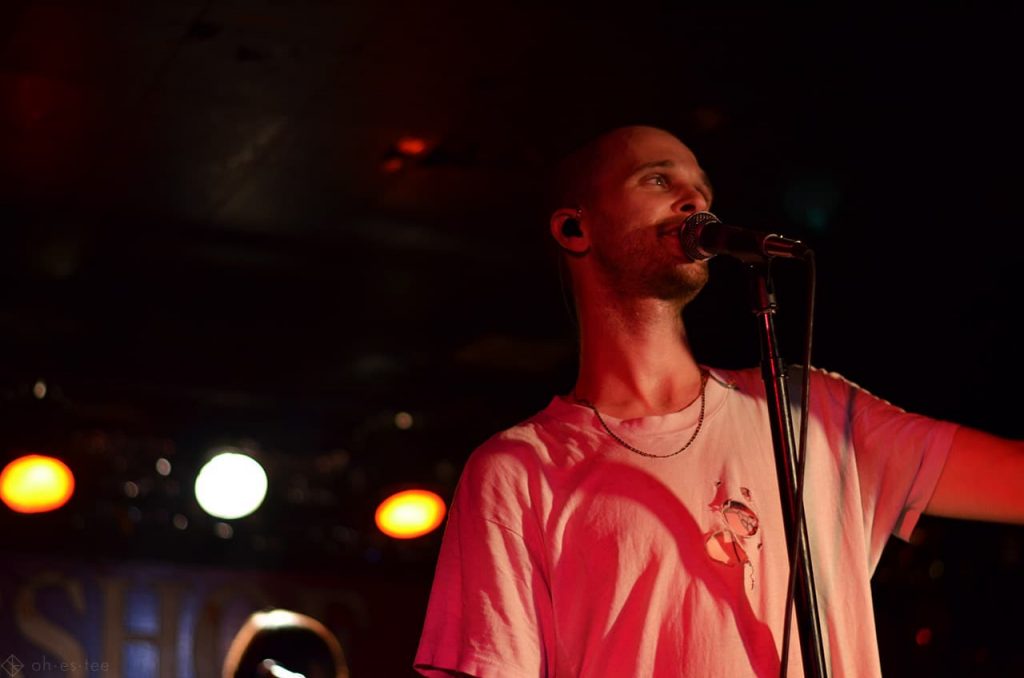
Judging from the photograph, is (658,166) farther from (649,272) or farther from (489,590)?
(489,590)

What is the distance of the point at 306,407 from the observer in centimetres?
714

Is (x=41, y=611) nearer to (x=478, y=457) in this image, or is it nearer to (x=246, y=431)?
(x=246, y=431)

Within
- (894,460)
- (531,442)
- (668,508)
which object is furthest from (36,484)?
(894,460)

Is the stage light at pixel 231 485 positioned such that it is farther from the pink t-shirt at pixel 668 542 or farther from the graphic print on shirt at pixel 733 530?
the graphic print on shirt at pixel 733 530

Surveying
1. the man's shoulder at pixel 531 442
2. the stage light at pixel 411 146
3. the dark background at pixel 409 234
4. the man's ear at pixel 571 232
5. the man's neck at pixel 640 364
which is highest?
the stage light at pixel 411 146

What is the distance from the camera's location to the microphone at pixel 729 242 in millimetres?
2146

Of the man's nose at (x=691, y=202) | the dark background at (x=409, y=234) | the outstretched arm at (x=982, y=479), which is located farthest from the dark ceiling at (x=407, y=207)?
the outstretched arm at (x=982, y=479)

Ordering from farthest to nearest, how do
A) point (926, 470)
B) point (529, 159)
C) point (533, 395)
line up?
point (533, 395)
point (529, 159)
point (926, 470)

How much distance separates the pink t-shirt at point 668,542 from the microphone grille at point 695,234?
296 millimetres

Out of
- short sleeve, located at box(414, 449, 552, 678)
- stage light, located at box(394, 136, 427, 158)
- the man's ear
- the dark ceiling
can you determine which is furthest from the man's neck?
stage light, located at box(394, 136, 427, 158)

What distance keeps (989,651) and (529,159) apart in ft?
10.3

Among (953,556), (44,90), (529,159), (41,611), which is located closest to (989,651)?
(953,556)

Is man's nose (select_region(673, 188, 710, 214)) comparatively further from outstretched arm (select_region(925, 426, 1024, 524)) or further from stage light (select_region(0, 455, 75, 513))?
stage light (select_region(0, 455, 75, 513))

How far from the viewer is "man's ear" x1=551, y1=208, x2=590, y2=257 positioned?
9.44 feet
